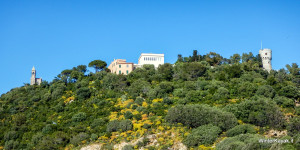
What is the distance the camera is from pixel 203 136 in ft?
140

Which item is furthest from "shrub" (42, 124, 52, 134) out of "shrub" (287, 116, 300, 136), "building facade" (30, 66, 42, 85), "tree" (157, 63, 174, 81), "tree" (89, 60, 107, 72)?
"building facade" (30, 66, 42, 85)

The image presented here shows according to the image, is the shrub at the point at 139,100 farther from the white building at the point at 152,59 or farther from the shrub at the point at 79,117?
the white building at the point at 152,59

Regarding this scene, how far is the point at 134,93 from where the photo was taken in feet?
197

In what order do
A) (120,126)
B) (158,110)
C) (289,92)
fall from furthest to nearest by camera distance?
(289,92), (158,110), (120,126)

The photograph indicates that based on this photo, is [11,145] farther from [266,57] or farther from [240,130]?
[266,57]

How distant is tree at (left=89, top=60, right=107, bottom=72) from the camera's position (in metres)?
77.4

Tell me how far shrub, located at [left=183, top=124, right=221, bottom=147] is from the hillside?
104mm

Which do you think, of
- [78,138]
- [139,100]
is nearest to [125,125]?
[78,138]

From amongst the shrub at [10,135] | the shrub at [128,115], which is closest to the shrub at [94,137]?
the shrub at [128,115]

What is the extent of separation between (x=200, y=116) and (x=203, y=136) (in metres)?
4.24

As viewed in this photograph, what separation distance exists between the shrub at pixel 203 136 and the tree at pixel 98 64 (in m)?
36.8

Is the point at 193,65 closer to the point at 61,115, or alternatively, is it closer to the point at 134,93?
the point at 134,93

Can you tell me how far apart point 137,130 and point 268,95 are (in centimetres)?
1878

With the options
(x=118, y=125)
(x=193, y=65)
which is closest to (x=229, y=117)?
(x=118, y=125)
